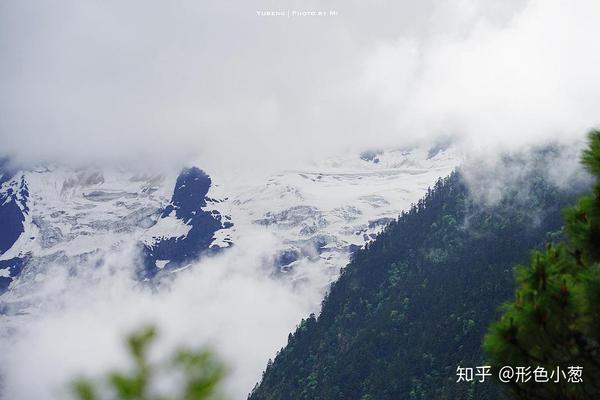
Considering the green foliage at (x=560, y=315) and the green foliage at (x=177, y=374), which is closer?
the green foliage at (x=177, y=374)

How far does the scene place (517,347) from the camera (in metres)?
12.6

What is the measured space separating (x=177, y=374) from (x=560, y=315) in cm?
687

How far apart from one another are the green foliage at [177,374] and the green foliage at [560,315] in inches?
217

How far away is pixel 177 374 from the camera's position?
32.2 ft

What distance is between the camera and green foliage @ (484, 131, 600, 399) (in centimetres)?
1212

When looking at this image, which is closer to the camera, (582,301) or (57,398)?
(57,398)

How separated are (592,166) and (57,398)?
1026 centimetres

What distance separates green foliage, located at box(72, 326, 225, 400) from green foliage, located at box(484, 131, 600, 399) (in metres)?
5.51

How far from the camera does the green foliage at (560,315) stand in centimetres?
1212

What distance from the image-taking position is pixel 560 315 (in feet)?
40.5

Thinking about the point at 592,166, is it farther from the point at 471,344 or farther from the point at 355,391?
the point at 355,391

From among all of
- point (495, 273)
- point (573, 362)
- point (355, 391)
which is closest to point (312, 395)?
point (355, 391)

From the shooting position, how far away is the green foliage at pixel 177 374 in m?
9.77

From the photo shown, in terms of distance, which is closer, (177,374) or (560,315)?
(177,374)
